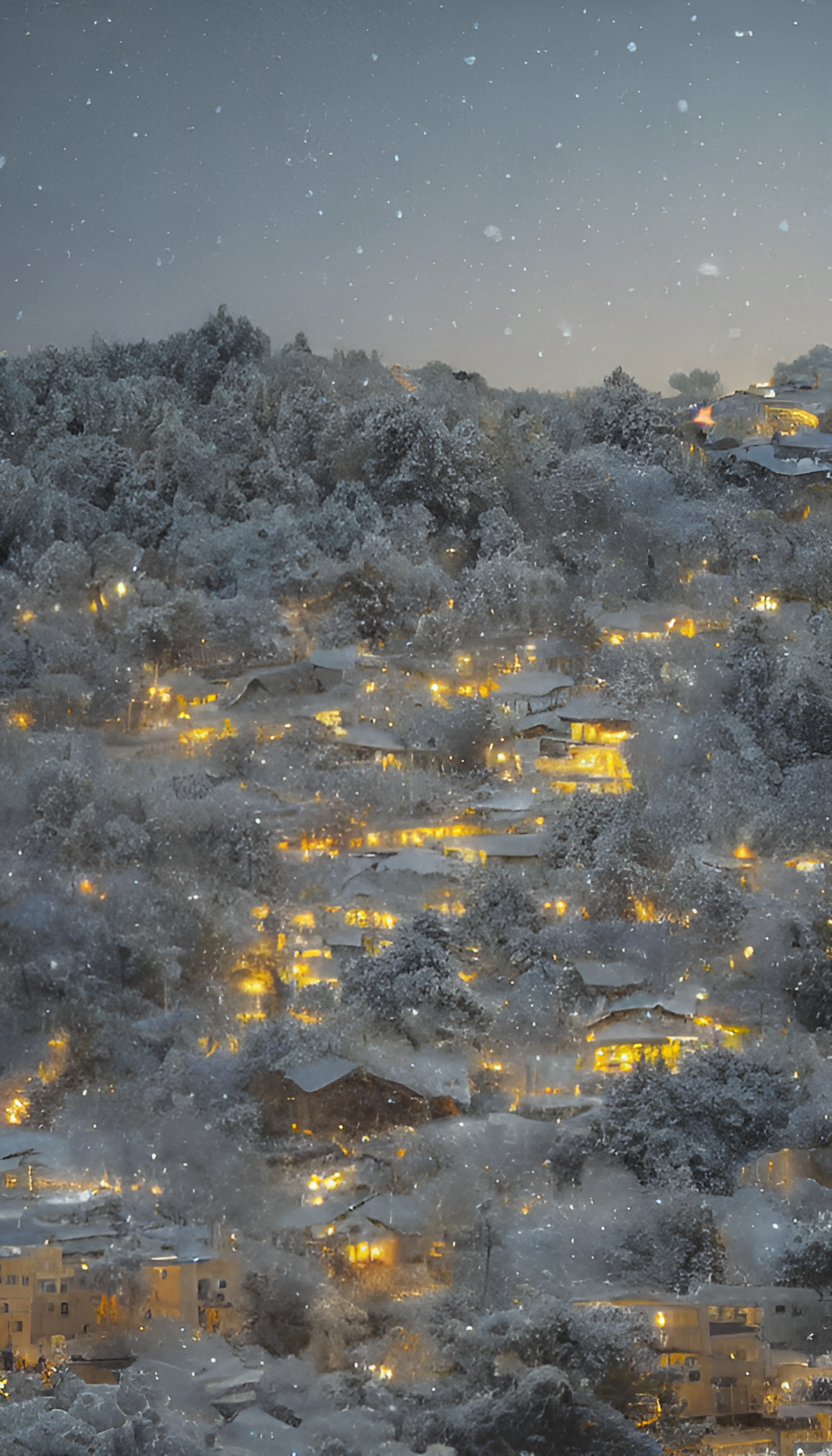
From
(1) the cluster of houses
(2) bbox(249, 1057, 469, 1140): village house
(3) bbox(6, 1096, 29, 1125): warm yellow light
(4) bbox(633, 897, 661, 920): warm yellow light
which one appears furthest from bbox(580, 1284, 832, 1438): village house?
(3) bbox(6, 1096, 29, 1125): warm yellow light

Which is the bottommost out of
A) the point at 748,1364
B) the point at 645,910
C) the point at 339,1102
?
the point at 748,1364

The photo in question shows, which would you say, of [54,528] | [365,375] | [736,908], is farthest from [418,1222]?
[365,375]

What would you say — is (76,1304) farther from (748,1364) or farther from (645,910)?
(645,910)

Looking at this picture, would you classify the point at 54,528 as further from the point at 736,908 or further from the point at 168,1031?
the point at 736,908

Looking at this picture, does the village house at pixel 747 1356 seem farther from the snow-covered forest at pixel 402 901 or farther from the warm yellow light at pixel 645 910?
the warm yellow light at pixel 645 910

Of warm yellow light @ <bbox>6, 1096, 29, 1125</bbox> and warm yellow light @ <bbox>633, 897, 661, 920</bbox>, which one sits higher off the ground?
warm yellow light @ <bbox>633, 897, 661, 920</bbox>

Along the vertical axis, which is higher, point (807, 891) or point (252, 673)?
point (252, 673)

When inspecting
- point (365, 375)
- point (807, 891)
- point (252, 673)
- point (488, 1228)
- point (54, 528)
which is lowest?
point (488, 1228)

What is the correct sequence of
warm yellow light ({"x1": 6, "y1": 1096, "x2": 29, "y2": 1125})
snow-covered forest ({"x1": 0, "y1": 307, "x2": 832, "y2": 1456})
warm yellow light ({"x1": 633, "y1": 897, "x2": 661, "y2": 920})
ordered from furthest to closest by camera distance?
warm yellow light ({"x1": 633, "y1": 897, "x2": 661, "y2": 920}) → warm yellow light ({"x1": 6, "y1": 1096, "x2": 29, "y2": 1125}) → snow-covered forest ({"x1": 0, "y1": 307, "x2": 832, "y2": 1456})

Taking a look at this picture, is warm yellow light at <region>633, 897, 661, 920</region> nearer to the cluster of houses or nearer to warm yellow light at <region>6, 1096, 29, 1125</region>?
the cluster of houses

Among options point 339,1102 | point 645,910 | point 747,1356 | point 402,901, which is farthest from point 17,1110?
point 645,910

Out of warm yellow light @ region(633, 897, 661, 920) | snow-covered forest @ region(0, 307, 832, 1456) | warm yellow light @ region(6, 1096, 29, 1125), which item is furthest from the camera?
warm yellow light @ region(633, 897, 661, 920)
